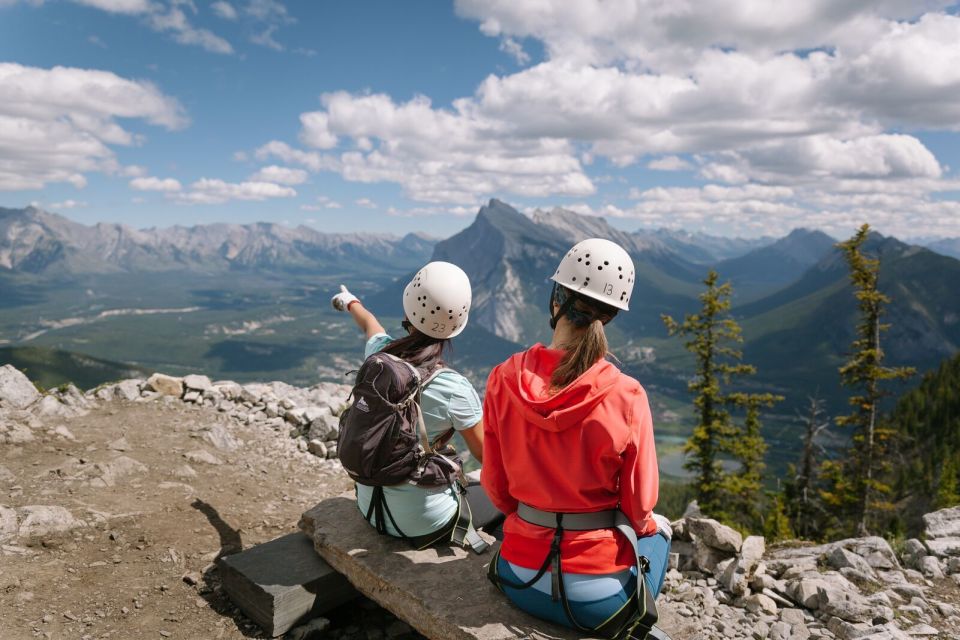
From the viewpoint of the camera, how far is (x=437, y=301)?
16.5 feet

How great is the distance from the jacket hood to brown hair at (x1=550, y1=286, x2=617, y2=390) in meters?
0.06

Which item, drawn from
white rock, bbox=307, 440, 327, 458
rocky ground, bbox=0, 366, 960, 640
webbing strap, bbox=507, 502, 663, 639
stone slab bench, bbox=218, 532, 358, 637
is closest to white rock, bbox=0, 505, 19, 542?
rocky ground, bbox=0, 366, 960, 640

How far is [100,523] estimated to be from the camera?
6859 millimetres

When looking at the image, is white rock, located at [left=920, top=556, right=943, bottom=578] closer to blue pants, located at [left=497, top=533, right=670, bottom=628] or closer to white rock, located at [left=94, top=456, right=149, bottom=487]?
blue pants, located at [left=497, top=533, right=670, bottom=628]

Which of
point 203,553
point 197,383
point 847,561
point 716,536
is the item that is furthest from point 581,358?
point 197,383

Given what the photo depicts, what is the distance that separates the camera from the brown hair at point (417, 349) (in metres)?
5.05

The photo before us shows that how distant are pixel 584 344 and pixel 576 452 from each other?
725 millimetres

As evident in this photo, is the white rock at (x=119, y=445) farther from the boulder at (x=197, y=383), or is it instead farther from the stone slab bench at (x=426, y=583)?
the stone slab bench at (x=426, y=583)

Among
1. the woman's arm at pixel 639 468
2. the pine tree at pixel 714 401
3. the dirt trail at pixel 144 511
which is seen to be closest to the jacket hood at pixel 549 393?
the woman's arm at pixel 639 468

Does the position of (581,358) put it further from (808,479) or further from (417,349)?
(808,479)

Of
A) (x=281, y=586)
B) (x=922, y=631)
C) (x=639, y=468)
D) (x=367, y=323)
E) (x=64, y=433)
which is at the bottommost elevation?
(x=922, y=631)

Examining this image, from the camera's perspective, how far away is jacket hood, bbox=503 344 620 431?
3.48m

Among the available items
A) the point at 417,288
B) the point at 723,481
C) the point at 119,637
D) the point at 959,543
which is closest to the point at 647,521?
the point at 417,288

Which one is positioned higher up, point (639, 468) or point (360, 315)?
point (360, 315)
